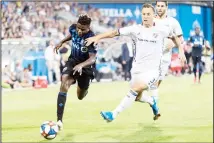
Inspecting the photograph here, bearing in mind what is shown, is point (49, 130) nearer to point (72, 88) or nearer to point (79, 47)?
point (79, 47)

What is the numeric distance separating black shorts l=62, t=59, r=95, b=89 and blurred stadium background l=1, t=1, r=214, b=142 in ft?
3.08

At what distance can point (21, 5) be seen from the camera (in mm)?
24266

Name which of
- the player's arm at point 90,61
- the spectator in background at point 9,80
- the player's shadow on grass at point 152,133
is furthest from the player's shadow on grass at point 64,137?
the spectator in background at point 9,80

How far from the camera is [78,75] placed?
1026 centimetres

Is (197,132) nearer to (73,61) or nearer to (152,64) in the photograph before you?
(152,64)

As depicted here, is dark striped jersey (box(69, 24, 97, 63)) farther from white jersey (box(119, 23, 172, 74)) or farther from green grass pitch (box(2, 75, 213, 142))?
green grass pitch (box(2, 75, 213, 142))


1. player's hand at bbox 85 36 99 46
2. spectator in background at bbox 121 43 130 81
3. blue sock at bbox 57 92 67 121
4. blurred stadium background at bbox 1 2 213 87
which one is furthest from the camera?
blurred stadium background at bbox 1 2 213 87

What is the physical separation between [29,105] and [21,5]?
9.40 meters

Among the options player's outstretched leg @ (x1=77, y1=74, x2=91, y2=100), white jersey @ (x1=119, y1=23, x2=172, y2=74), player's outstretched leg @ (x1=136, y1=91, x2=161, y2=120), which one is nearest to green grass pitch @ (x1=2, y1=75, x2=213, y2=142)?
player's outstretched leg @ (x1=136, y1=91, x2=161, y2=120)

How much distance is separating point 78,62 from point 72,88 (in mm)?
11094

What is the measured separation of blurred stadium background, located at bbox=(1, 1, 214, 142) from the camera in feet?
37.0

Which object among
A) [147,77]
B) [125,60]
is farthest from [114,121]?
[125,60]

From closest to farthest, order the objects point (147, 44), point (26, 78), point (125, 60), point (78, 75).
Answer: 1. point (147, 44)
2. point (78, 75)
3. point (26, 78)
4. point (125, 60)

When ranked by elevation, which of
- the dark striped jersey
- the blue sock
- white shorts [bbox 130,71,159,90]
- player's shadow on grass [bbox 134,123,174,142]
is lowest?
player's shadow on grass [bbox 134,123,174,142]
